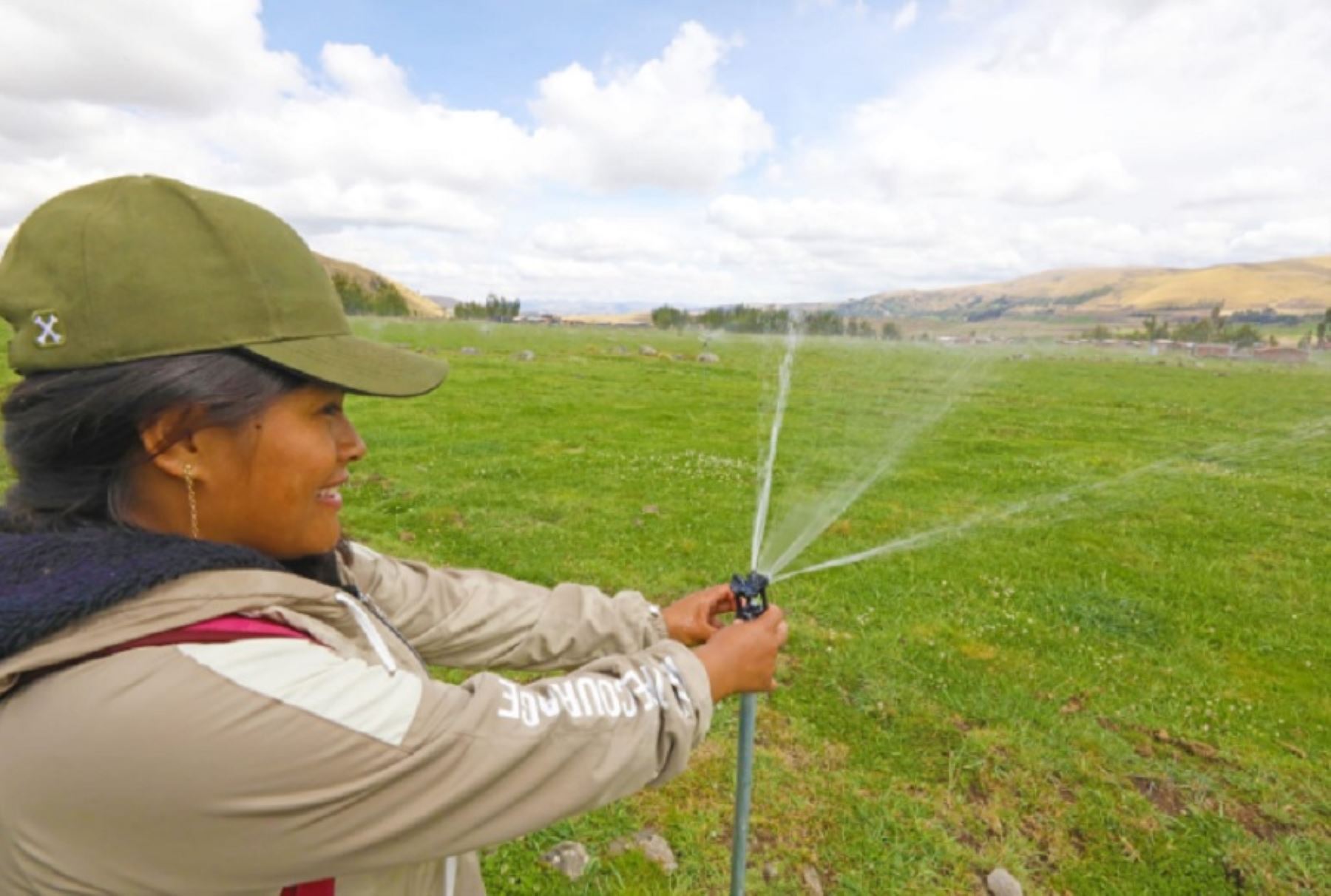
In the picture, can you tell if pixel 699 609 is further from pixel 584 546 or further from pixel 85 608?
pixel 584 546

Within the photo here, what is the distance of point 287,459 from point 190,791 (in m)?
0.73

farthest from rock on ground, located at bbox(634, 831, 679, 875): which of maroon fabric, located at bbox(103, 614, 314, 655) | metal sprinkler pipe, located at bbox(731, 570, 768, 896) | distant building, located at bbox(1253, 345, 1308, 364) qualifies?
distant building, located at bbox(1253, 345, 1308, 364)

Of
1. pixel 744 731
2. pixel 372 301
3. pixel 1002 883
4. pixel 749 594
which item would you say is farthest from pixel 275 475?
pixel 372 301

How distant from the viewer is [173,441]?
5.33ft

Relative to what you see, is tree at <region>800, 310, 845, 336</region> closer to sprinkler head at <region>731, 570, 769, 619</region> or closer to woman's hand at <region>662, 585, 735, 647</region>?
woman's hand at <region>662, 585, 735, 647</region>

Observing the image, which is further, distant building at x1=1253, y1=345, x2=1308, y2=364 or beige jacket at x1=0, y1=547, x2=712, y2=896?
distant building at x1=1253, y1=345, x2=1308, y2=364

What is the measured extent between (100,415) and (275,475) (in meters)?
0.35

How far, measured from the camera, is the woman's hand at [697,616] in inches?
117

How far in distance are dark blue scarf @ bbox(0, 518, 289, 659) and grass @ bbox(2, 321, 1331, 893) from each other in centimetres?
329

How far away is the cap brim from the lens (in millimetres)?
1652

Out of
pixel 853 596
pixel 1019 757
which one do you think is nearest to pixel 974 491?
pixel 853 596

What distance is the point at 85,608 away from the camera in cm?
135

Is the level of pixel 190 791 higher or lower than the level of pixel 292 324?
lower

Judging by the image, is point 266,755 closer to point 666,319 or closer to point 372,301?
point 666,319
